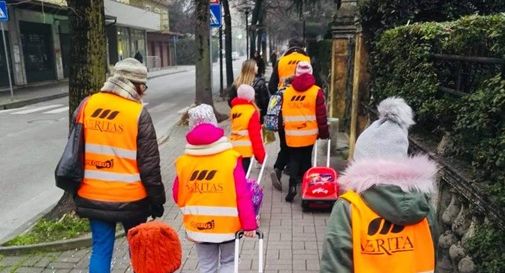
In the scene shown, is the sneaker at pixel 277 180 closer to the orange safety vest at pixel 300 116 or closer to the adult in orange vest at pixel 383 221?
the orange safety vest at pixel 300 116

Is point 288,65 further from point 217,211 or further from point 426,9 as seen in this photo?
point 217,211

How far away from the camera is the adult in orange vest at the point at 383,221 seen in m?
2.23

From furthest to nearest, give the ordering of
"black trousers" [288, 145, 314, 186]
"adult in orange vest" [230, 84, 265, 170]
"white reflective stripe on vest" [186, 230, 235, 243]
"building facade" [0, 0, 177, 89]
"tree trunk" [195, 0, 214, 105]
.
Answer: "building facade" [0, 0, 177, 89]
"tree trunk" [195, 0, 214, 105]
"black trousers" [288, 145, 314, 186]
"adult in orange vest" [230, 84, 265, 170]
"white reflective stripe on vest" [186, 230, 235, 243]

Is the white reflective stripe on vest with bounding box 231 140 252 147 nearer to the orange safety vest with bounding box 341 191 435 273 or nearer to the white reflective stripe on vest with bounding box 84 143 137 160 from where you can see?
the white reflective stripe on vest with bounding box 84 143 137 160

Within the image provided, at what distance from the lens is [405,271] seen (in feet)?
7.68

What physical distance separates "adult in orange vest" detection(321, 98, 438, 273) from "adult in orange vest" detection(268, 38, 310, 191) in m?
4.23

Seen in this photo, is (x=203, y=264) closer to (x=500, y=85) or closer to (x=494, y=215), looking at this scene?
(x=494, y=215)

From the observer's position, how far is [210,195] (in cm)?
334

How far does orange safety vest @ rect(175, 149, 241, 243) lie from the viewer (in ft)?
10.9

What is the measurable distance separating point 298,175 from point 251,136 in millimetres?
1065

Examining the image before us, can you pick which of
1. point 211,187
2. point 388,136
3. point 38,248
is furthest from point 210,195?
point 38,248

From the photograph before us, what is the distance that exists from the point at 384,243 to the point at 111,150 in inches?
83.9

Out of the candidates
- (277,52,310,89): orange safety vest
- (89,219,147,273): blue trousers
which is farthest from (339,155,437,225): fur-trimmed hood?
(277,52,310,89): orange safety vest

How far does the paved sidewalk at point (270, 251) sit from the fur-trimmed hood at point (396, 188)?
2299 mm
